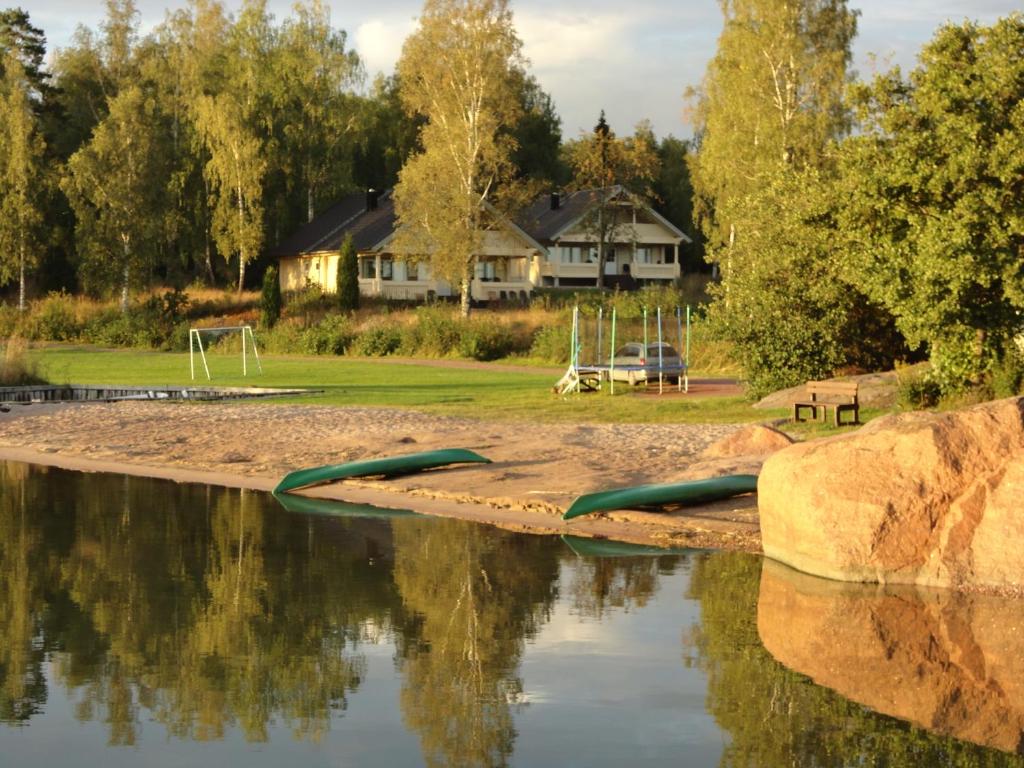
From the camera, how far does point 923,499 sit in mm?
12930

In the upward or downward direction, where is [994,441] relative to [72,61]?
downward

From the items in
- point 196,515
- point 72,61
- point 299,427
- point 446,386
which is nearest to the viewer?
point 196,515

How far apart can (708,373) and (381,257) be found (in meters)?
40.8

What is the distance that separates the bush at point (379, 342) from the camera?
56594 millimetres

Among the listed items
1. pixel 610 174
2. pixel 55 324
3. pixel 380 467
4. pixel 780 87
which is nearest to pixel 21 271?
pixel 55 324

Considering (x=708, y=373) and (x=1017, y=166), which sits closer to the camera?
(x=1017, y=166)

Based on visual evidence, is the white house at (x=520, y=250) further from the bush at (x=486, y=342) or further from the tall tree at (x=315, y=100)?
the bush at (x=486, y=342)

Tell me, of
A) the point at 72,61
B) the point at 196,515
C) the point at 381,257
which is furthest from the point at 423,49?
the point at 196,515

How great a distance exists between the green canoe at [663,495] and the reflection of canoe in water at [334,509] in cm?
206

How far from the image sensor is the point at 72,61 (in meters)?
90.4

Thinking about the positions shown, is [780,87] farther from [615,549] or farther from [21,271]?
[615,549]

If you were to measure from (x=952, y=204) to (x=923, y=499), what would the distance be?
48.8ft

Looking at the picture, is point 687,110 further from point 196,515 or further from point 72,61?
point 196,515

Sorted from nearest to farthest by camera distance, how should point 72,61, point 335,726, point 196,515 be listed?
point 335,726 < point 196,515 < point 72,61
